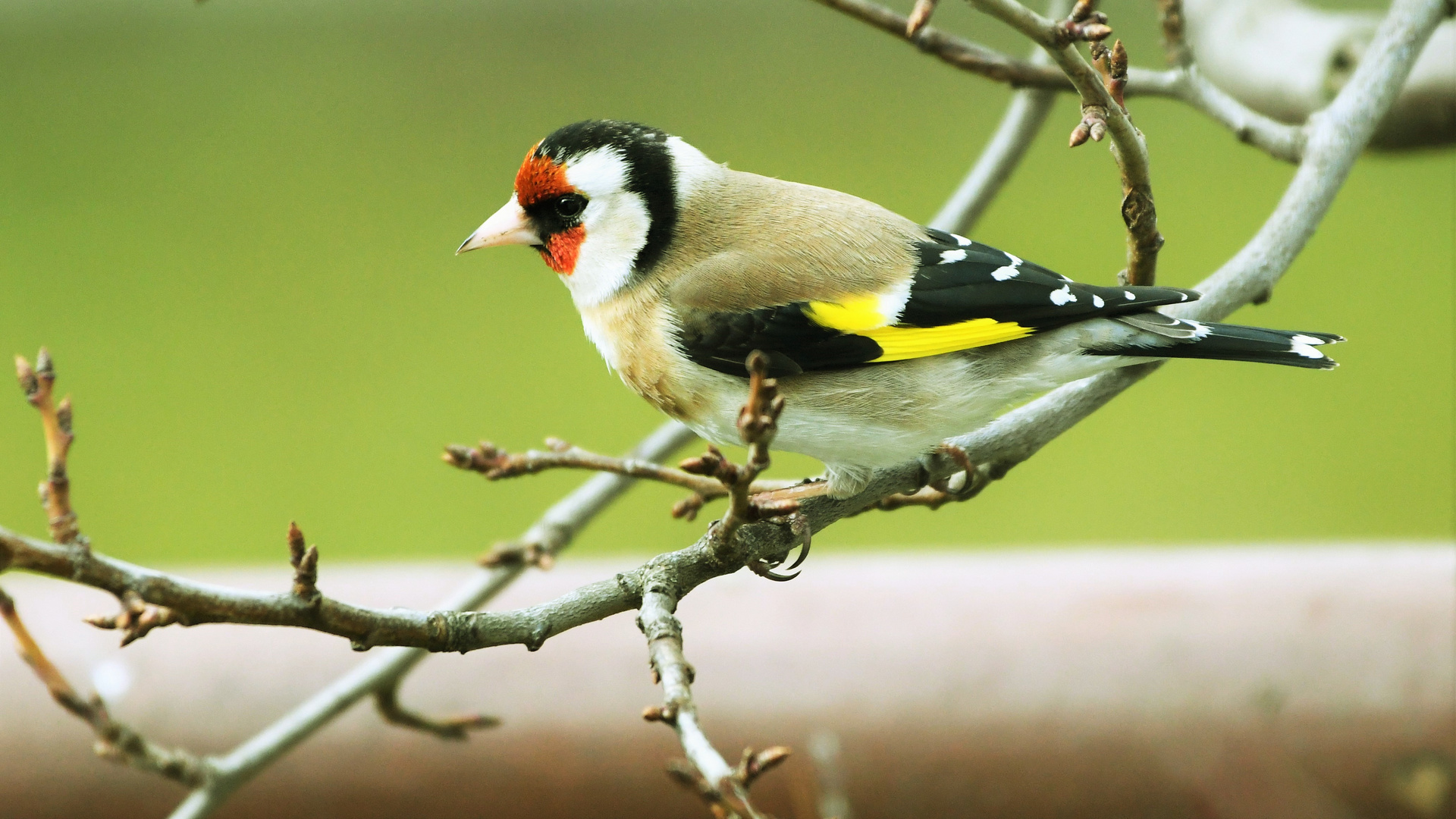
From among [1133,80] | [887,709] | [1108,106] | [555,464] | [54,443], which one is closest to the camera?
[54,443]

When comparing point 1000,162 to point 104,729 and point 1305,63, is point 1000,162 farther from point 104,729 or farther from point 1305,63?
point 104,729

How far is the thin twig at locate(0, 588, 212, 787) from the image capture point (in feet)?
2.91

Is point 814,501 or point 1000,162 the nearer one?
point 814,501

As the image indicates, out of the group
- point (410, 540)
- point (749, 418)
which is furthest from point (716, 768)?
point (410, 540)

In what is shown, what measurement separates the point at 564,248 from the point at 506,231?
8 cm

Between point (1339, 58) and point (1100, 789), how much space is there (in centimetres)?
116

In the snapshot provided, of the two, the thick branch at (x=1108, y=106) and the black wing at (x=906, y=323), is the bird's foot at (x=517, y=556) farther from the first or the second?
the thick branch at (x=1108, y=106)

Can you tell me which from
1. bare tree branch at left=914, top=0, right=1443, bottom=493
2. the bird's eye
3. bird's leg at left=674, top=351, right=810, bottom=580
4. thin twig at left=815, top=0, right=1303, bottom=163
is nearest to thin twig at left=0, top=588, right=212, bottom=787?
bird's leg at left=674, top=351, right=810, bottom=580

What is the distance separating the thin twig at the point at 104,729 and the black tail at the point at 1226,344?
1055mm

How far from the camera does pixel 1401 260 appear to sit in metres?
4.82

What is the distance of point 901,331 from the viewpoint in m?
1.41

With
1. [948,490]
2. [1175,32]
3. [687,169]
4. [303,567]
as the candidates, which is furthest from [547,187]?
[1175,32]

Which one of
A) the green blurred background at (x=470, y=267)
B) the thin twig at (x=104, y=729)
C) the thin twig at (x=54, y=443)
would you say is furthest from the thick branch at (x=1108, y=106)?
the green blurred background at (x=470, y=267)

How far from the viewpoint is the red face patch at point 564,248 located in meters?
1.51
